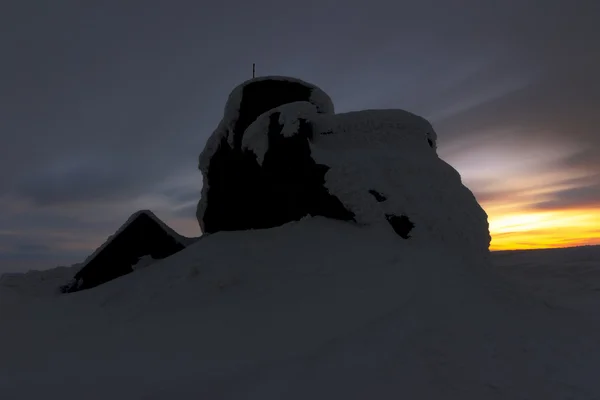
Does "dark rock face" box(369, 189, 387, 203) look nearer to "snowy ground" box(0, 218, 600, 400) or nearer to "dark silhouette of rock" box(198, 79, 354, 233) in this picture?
"dark silhouette of rock" box(198, 79, 354, 233)

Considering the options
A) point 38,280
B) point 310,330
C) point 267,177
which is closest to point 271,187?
point 267,177

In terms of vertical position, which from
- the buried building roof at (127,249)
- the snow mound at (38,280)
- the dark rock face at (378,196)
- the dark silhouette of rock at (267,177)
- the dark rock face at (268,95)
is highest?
the dark rock face at (268,95)

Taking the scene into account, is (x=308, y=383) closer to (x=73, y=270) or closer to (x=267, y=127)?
(x=267, y=127)

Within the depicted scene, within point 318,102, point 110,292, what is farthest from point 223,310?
point 318,102

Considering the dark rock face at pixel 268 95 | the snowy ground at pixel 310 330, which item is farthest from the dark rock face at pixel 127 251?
the dark rock face at pixel 268 95

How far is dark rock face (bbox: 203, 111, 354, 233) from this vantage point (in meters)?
8.17

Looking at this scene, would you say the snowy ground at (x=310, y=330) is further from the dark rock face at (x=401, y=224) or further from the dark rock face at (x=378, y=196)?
the dark rock face at (x=378, y=196)

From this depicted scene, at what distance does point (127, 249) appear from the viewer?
934cm

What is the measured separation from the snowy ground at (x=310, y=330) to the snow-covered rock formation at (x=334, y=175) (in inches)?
23.1

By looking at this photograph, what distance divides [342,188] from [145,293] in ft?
12.8

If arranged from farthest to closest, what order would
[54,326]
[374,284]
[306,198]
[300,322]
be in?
[306,198]
[54,326]
[374,284]
[300,322]

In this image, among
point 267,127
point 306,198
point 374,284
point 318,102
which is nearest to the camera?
point 374,284

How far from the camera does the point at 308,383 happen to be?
3773mm

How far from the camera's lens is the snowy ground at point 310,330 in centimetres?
387
